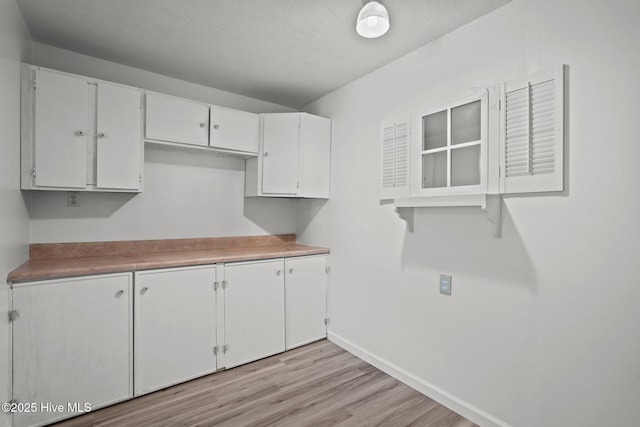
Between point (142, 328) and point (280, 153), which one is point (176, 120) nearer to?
point (280, 153)

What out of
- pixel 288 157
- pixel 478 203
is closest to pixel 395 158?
pixel 478 203

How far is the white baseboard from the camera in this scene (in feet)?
6.18

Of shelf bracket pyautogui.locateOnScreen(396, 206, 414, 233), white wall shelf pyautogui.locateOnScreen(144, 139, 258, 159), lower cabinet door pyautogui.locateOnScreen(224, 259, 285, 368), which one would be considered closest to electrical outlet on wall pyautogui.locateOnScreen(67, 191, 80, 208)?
white wall shelf pyautogui.locateOnScreen(144, 139, 258, 159)

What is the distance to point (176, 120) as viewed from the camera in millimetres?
2545

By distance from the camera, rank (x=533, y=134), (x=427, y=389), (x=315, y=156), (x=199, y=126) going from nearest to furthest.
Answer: (x=533, y=134)
(x=427, y=389)
(x=199, y=126)
(x=315, y=156)

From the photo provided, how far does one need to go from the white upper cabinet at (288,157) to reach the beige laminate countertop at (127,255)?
1.92ft

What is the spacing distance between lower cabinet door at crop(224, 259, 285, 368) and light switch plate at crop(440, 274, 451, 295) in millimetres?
1390

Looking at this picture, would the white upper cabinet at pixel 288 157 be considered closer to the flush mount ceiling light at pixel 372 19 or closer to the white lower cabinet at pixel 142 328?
the white lower cabinet at pixel 142 328

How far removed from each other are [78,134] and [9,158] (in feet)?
1.58

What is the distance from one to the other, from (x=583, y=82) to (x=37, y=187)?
3267 millimetres

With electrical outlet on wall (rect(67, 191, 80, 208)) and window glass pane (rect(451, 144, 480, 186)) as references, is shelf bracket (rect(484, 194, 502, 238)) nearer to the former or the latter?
window glass pane (rect(451, 144, 480, 186))

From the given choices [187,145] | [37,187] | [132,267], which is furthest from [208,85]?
[132,267]

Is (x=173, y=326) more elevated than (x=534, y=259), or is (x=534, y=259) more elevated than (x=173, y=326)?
(x=534, y=259)

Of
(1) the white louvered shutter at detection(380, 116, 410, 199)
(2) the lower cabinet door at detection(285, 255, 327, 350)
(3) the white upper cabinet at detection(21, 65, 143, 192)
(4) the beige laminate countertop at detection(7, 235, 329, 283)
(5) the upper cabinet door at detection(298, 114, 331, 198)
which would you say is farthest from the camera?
(5) the upper cabinet door at detection(298, 114, 331, 198)
